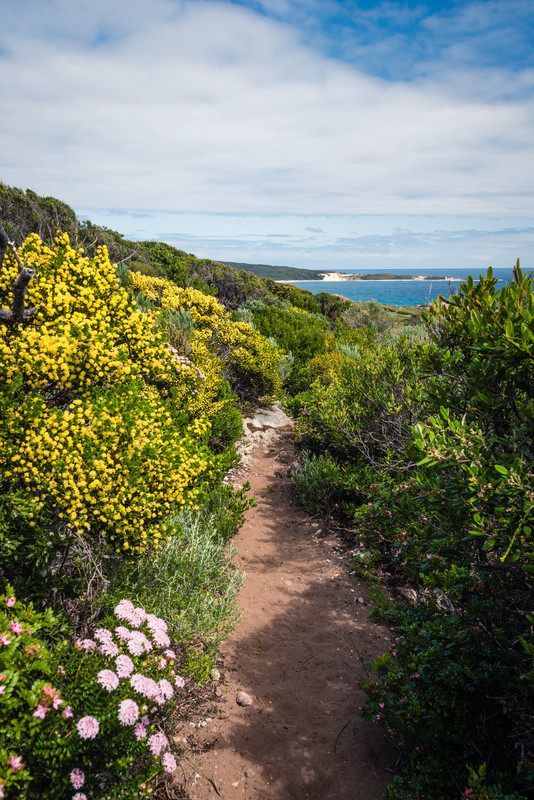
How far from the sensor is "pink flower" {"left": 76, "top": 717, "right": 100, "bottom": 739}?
1.93 meters

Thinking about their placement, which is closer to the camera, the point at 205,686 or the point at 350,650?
the point at 205,686

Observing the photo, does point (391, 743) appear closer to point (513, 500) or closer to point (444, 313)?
point (513, 500)

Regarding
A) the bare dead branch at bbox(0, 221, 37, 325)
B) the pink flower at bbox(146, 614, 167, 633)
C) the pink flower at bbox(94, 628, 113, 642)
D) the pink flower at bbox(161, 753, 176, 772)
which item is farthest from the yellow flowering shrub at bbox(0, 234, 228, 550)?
the pink flower at bbox(161, 753, 176, 772)

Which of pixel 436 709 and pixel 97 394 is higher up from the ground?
pixel 97 394

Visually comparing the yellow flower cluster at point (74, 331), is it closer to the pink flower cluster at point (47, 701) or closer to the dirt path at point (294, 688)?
the pink flower cluster at point (47, 701)

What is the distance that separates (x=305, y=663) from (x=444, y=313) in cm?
373

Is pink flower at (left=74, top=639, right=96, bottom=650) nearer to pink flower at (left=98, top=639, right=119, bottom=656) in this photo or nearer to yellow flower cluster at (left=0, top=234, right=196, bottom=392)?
pink flower at (left=98, top=639, right=119, bottom=656)

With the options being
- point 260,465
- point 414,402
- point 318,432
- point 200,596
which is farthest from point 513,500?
point 260,465

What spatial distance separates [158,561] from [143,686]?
1.88 metres

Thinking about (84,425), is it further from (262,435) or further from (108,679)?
(262,435)

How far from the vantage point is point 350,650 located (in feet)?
14.1

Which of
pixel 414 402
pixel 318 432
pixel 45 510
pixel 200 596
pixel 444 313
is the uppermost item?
pixel 444 313

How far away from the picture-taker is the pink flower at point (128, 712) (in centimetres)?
201

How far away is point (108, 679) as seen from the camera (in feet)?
6.99
